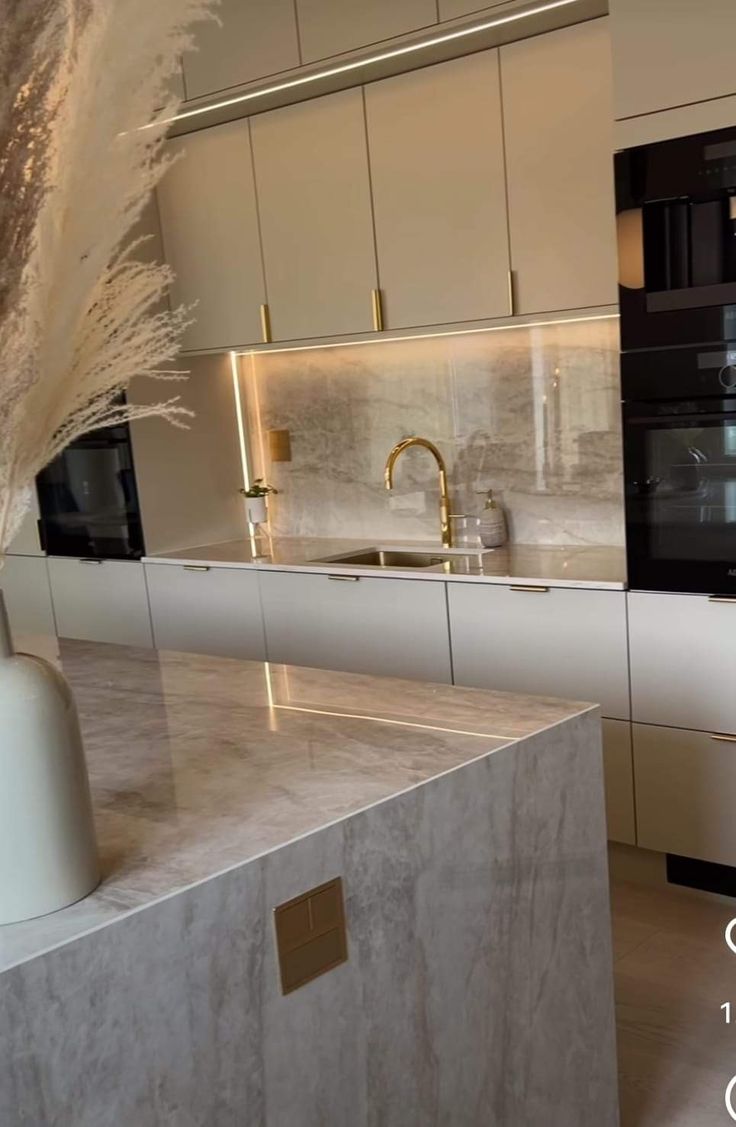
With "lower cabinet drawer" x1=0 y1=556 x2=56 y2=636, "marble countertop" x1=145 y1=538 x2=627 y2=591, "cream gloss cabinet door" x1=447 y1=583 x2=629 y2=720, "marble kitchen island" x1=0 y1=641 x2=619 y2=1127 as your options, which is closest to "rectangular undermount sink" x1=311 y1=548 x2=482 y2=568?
"marble countertop" x1=145 y1=538 x2=627 y2=591

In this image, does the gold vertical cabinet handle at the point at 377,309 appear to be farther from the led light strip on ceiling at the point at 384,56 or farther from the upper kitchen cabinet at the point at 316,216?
the led light strip on ceiling at the point at 384,56

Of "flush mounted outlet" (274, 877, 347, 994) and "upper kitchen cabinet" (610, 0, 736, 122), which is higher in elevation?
"upper kitchen cabinet" (610, 0, 736, 122)

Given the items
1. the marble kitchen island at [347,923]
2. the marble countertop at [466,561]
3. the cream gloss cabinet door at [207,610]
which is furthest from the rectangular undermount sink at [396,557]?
the marble kitchen island at [347,923]

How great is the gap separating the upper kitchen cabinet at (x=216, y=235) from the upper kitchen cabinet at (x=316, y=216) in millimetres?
77

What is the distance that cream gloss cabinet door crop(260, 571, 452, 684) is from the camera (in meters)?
3.44

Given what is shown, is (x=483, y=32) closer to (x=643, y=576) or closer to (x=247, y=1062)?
(x=643, y=576)

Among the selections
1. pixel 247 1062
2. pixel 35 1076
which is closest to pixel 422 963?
pixel 247 1062

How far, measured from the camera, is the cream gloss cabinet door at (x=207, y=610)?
3.99 metres

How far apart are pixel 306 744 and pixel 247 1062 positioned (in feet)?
1.64

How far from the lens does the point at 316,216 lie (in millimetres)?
3846

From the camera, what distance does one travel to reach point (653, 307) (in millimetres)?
2852

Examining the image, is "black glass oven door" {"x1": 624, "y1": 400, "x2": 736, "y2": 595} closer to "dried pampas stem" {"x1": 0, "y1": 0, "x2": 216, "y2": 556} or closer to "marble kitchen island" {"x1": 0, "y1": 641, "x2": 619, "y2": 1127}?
"marble kitchen island" {"x1": 0, "y1": 641, "x2": 619, "y2": 1127}

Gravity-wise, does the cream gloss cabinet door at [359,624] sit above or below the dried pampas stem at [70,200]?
below

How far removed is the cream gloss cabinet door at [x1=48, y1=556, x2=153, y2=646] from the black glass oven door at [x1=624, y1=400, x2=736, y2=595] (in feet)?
7.11
